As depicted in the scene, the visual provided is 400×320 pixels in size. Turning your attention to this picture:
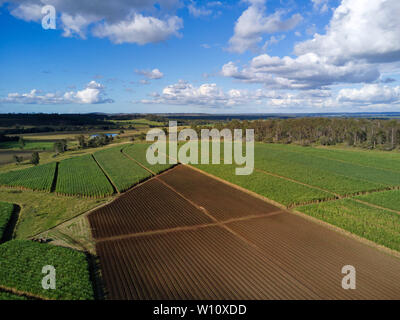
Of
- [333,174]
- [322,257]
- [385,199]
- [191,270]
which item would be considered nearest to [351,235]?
[322,257]

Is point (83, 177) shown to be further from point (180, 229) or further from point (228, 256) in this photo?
point (228, 256)

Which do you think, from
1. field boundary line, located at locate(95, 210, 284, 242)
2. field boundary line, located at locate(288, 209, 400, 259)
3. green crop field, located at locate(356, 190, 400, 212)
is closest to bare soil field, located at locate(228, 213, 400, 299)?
field boundary line, located at locate(288, 209, 400, 259)

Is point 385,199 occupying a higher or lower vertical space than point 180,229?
higher

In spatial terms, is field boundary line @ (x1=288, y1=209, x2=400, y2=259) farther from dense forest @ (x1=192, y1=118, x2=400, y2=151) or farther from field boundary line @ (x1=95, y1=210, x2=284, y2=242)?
dense forest @ (x1=192, y1=118, x2=400, y2=151)

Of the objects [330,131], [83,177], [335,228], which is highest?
[330,131]

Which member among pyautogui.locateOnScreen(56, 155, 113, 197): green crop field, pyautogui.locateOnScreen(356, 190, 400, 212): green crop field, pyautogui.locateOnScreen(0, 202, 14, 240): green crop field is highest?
pyautogui.locateOnScreen(56, 155, 113, 197): green crop field
